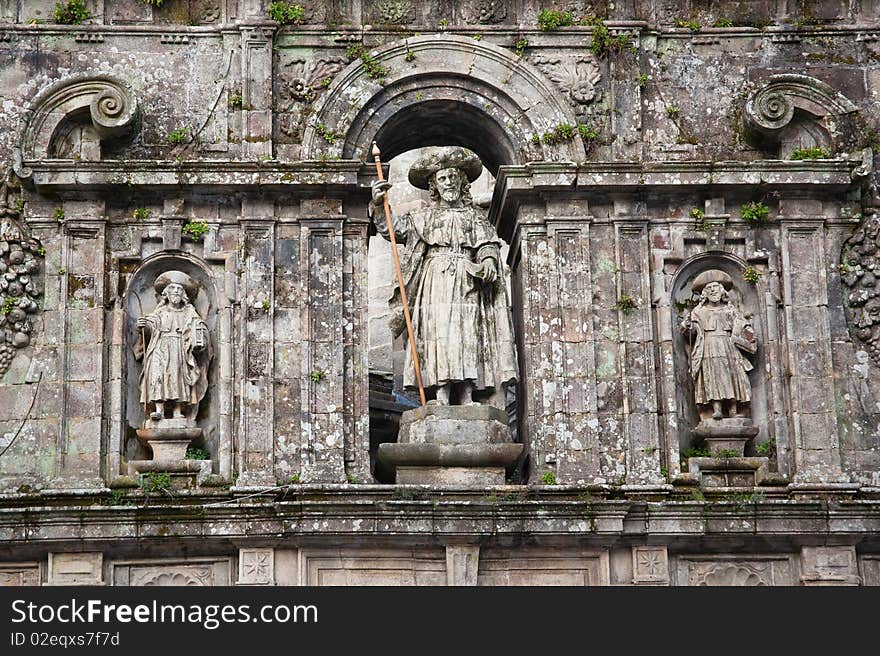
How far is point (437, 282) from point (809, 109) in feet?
12.6

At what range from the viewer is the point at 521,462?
20156mm

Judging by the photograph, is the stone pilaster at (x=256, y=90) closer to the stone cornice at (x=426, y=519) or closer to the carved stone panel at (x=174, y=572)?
the stone cornice at (x=426, y=519)

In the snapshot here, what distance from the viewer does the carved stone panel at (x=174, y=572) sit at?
1895 centimetres

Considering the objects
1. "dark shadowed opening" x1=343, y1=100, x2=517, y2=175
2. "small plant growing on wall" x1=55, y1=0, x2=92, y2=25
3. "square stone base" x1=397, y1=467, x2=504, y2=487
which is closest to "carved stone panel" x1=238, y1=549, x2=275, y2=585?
"square stone base" x1=397, y1=467, x2=504, y2=487

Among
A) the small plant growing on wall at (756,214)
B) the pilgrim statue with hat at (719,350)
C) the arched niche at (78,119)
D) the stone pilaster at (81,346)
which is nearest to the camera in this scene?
the stone pilaster at (81,346)

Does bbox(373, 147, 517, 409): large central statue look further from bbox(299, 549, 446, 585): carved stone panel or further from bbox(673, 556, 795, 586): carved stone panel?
bbox(673, 556, 795, 586): carved stone panel

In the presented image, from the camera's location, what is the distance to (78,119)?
→ 20125 mm

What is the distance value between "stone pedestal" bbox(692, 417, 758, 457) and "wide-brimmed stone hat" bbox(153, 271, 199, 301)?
4725mm

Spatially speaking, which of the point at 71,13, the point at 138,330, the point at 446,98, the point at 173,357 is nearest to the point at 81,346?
the point at 138,330

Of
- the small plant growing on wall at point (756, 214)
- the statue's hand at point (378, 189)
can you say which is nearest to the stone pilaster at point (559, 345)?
the statue's hand at point (378, 189)

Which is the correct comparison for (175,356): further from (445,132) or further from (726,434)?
(726,434)

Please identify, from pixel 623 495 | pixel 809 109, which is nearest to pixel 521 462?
pixel 623 495
